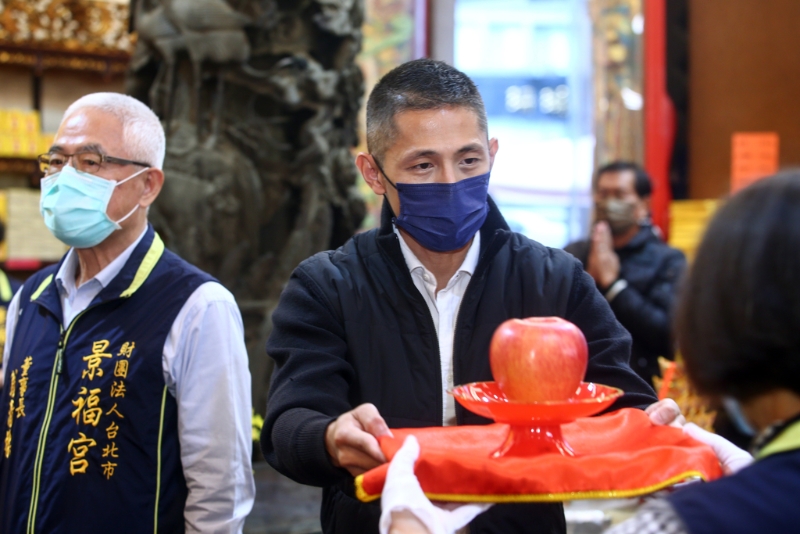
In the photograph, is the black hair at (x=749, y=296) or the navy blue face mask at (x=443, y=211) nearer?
the black hair at (x=749, y=296)

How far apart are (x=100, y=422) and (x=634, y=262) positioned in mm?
2822

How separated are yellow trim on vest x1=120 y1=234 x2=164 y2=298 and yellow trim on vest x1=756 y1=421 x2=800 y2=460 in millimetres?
1693

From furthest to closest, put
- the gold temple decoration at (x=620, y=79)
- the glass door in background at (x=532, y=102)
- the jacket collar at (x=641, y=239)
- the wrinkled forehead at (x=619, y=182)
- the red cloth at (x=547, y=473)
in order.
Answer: the glass door in background at (x=532, y=102), the gold temple decoration at (x=620, y=79), the wrinkled forehead at (x=619, y=182), the jacket collar at (x=641, y=239), the red cloth at (x=547, y=473)

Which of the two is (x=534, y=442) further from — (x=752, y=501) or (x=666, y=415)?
(x=752, y=501)

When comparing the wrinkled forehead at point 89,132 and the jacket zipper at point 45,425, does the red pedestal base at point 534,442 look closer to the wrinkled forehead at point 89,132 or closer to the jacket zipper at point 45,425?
the jacket zipper at point 45,425

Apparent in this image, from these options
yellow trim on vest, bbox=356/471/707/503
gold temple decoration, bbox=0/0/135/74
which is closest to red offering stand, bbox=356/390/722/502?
yellow trim on vest, bbox=356/471/707/503

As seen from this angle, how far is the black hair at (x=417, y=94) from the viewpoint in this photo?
71.4 inches

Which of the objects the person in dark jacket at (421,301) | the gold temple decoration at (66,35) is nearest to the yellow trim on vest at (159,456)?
the person in dark jacket at (421,301)

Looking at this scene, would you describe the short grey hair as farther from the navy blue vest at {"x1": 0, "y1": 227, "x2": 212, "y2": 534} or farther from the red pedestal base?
the red pedestal base

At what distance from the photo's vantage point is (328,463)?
150 centimetres

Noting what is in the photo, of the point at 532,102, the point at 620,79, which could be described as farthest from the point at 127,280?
the point at 532,102

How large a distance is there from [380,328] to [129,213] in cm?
103

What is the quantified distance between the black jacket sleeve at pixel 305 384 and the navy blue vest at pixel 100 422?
53 cm

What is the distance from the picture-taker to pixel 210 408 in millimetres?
2143
